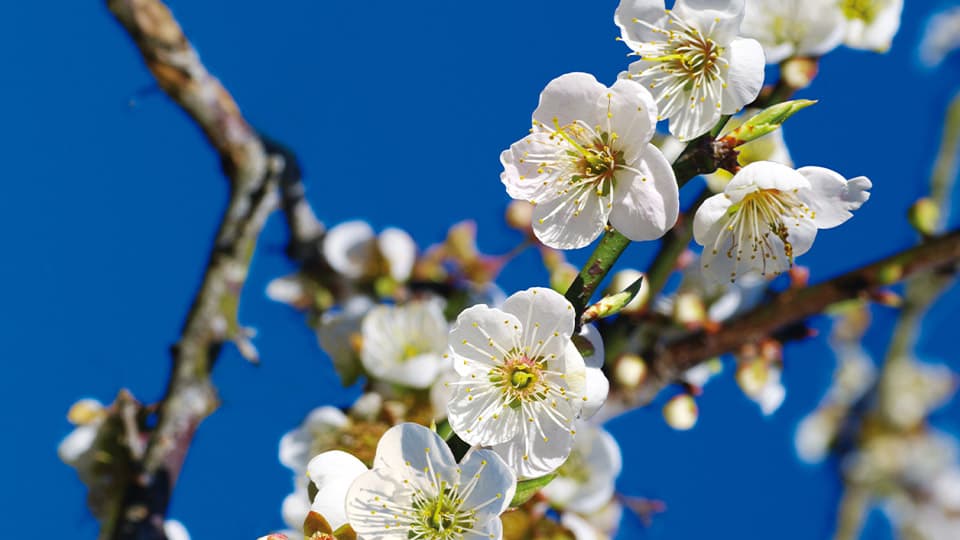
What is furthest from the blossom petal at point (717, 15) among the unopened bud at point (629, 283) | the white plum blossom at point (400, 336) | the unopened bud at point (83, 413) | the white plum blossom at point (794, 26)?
the unopened bud at point (83, 413)

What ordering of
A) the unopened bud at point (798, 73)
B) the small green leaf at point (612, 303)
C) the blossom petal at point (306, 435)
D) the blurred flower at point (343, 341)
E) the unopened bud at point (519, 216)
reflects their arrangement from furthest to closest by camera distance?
the unopened bud at point (519, 216)
the blurred flower at point (343, 341)
the blossom petal at point (306, 435)
the unopened bud at point (798, 73)
the small green leaf at point (612, 303)

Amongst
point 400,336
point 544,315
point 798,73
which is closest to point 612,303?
point 544,315

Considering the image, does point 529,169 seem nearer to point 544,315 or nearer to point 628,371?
point 544,315

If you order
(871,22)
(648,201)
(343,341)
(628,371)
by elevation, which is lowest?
(648,201)

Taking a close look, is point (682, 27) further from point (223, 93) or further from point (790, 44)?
point (223, 93)

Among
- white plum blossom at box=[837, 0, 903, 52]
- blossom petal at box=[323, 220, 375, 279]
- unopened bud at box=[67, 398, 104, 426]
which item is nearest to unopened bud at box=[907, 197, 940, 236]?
white plum blossom at box=[837, 0, 903, 52]

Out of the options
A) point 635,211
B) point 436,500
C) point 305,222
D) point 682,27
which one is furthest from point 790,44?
point 305,222

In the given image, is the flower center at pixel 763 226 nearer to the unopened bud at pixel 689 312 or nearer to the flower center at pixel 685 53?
the flower center at pixel 685 53
